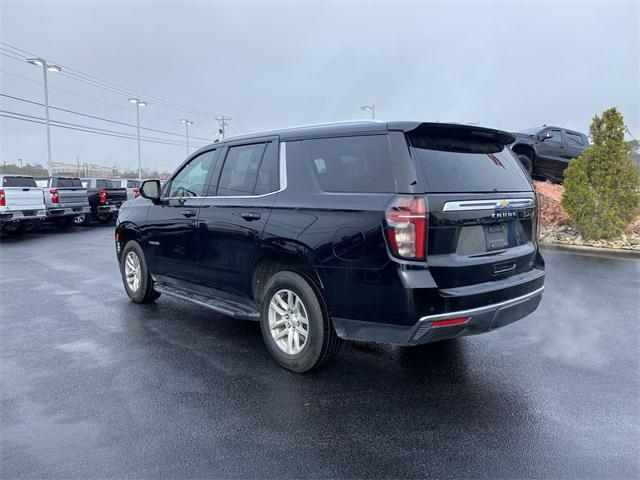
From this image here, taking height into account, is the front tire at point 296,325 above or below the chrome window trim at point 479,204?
below

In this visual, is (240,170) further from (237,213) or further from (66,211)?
(66,211)

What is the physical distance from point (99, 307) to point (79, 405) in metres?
2.91

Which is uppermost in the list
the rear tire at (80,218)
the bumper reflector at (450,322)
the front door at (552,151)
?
the front door at (552,151)

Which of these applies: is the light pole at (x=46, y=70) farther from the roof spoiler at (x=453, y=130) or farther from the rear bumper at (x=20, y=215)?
the roof spoiler at (x=453, y=130)

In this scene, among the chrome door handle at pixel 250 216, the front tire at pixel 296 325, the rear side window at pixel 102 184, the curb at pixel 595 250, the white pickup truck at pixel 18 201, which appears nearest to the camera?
the front tire at pixel 296 325

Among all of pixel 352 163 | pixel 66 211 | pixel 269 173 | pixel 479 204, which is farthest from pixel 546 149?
pixel 66 211

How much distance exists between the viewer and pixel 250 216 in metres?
4.11

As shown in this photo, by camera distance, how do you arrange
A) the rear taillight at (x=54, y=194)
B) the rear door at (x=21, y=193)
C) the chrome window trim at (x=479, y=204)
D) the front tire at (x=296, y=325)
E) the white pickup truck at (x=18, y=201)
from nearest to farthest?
the chrome window trim at (x=479, y=204) < the front tire at (x=296, y=325) < the white pickup truck at (x=18, y=201) < the rear door at (x=21, y=193) < the rear taillight at (x=54, y=194)

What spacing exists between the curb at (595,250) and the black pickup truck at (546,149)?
3105 mm

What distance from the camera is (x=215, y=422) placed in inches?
122

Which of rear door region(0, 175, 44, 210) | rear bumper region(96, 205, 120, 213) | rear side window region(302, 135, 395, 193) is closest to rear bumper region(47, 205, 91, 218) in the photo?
rear door region(0, 175, 44, 210)

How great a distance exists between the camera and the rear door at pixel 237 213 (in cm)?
409

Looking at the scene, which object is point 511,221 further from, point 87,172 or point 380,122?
point 87,172

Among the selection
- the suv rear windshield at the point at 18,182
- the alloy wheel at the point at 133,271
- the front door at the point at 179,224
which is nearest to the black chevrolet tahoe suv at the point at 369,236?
the front door at the point at 179,224
